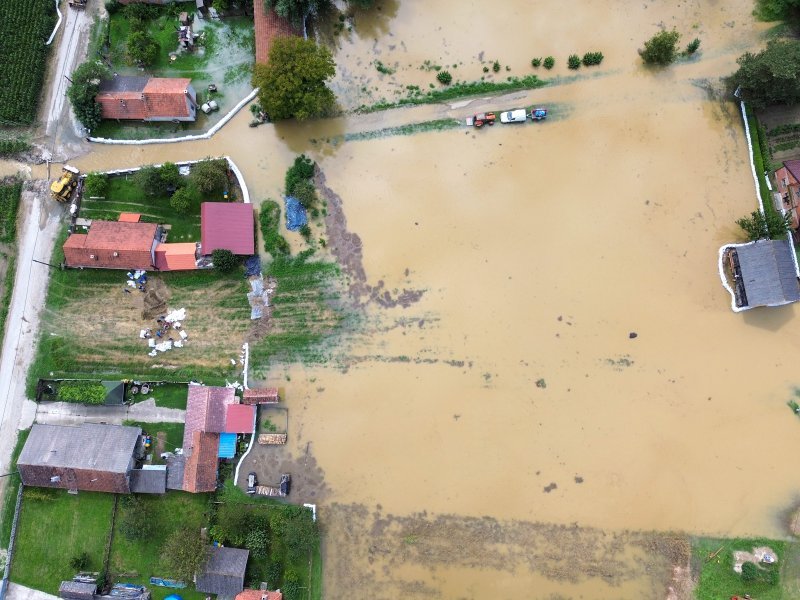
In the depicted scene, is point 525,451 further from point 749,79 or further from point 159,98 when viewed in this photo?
point 159,98

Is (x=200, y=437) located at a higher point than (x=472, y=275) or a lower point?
lower

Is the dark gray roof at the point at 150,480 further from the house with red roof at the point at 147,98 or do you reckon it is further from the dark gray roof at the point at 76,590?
the house with red roof at the point at 147,98

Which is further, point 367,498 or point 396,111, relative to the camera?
point 396,111

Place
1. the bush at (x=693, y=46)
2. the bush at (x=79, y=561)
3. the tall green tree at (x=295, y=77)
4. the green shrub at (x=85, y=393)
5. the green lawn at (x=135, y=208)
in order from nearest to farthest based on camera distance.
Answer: the tall green tree at (x=295, y=77) < the bush at (x=79, y=561) < the green shrub at (x=85, y=393) < the bush at (x=693, y=46) < the green lawn at (x=135, y=208)

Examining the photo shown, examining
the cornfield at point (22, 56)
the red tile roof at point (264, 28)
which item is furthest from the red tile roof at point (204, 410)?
the cornfield at point (22, 56)

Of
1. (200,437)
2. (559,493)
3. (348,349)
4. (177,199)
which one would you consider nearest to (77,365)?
(200,437)

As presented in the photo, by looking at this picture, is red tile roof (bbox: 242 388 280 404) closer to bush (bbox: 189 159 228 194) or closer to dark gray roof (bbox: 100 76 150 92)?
bush (bbox: 189 159 228 194)

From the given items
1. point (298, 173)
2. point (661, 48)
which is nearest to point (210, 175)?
point (298, 173)
